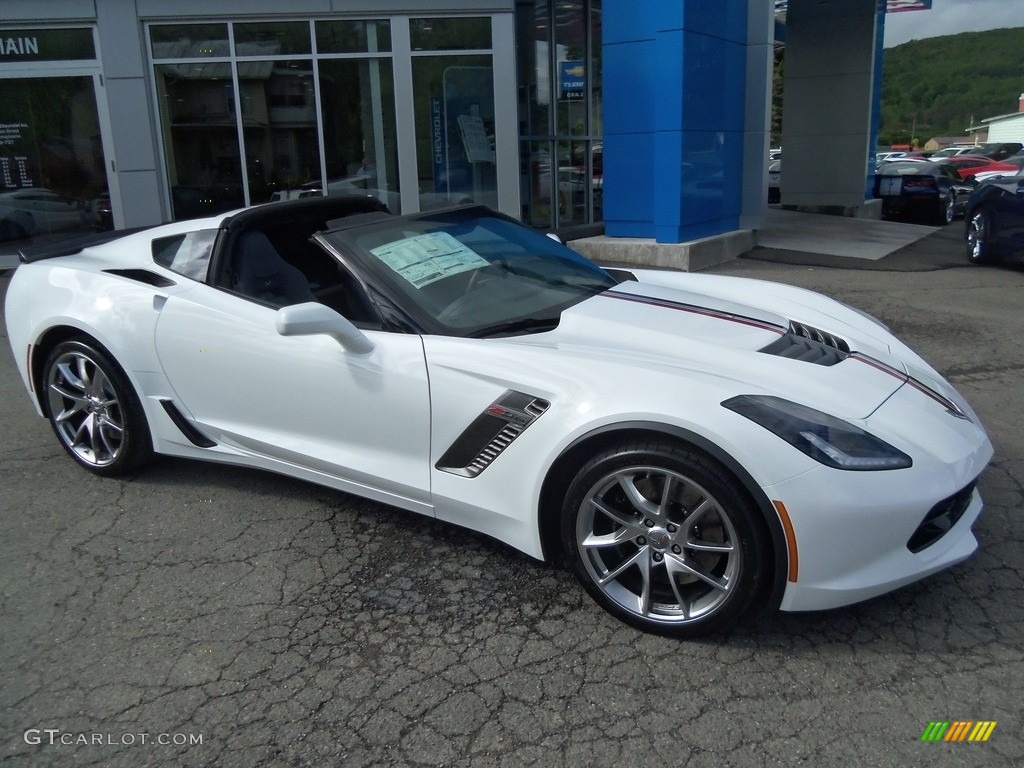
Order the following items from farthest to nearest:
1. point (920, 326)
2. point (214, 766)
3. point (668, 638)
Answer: point (920, 326)
point (668, 638)
point (214, 766)

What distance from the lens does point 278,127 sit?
39.0 feet

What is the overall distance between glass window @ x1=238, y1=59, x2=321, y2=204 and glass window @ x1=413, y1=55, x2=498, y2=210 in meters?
1.49

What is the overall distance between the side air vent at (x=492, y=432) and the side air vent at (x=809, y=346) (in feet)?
2.95

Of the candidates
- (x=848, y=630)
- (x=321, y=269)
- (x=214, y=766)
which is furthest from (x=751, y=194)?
(x=214, y=766)

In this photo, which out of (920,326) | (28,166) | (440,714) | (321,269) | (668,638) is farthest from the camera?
(28,166)

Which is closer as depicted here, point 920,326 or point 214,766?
point 214,766

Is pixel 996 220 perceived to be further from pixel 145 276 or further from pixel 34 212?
pixel 34 212

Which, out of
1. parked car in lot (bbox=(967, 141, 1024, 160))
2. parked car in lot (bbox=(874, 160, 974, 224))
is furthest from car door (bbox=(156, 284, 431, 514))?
parked car in lot (bbox=(967, 141, 1024, 160))

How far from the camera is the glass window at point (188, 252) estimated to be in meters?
3.88

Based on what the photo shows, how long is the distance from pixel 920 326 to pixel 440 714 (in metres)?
6.09

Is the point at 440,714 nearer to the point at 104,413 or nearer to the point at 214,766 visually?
the point at 214,766

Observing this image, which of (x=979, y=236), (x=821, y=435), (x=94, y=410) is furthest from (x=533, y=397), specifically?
(x=979, y=236)

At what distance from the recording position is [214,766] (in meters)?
2.34

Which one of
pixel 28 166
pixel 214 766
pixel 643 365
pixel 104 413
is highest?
pixel 28 166
